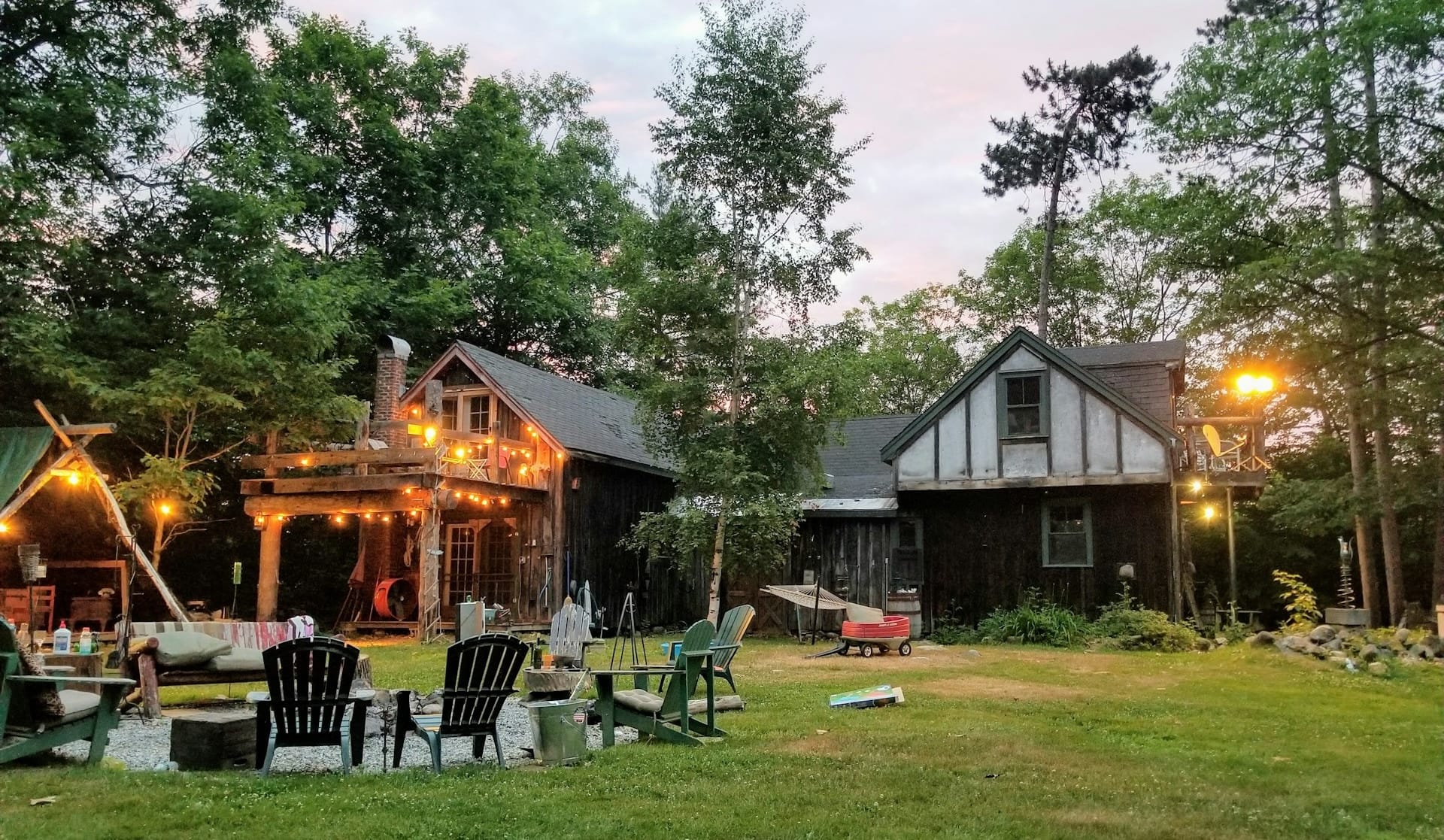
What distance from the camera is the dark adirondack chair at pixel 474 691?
20.5ft

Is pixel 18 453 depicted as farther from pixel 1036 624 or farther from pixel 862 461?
pixel 1036 624

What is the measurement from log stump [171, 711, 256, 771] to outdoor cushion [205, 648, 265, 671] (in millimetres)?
2018

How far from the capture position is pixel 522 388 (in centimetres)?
2084

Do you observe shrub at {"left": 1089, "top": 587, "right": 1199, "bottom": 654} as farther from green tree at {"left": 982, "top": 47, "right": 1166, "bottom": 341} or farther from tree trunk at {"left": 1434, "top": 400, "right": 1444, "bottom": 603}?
green tree at {"left": 982, "top": 47, "right": 1166, "bottom": 341}

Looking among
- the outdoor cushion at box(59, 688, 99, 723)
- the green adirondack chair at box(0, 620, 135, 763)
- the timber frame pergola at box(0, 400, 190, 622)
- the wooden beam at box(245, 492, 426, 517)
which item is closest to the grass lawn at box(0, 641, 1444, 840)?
the green adirondack chair at box(0, 620, 135, 763)

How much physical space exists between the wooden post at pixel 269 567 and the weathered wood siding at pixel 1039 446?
439 inches

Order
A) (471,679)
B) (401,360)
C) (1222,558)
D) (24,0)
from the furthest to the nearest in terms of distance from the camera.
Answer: (1222,558), (401,360), (24,0), (471,679)

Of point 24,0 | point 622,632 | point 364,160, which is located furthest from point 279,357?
point 364,160

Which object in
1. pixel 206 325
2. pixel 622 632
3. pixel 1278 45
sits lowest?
pixel 622 632

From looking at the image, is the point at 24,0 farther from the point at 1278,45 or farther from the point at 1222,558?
the point at 1222,558

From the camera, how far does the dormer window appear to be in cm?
1814

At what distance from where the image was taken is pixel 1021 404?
18266mm

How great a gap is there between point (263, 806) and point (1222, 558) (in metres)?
25.4

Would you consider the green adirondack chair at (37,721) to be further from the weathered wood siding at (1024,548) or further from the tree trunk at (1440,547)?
the tree trunk at (1440,547)
